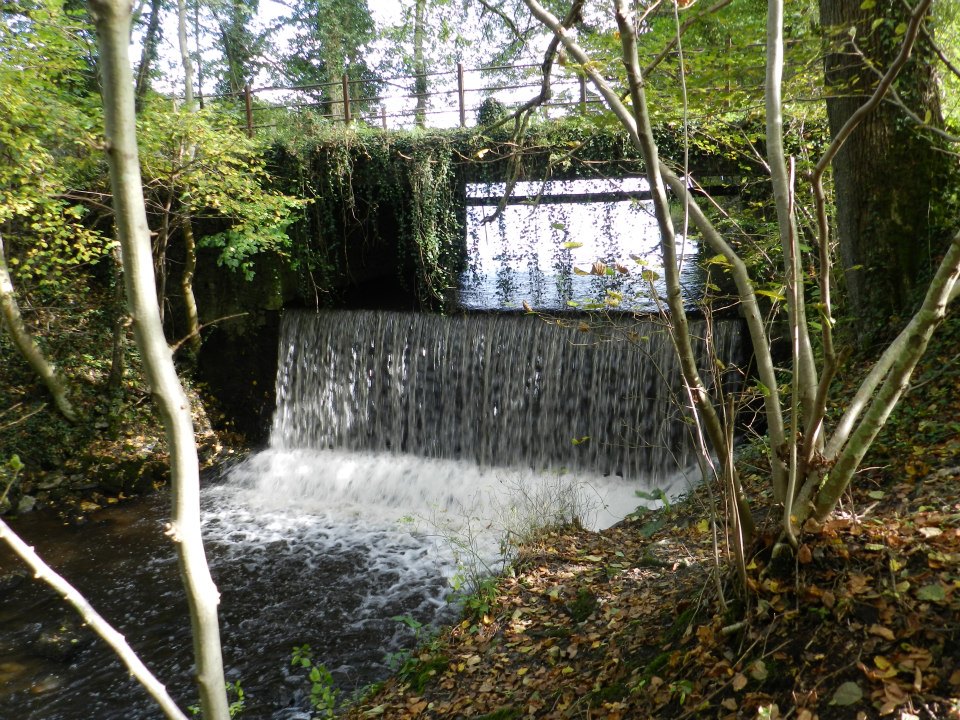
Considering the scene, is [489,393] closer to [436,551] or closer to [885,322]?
[436,551]

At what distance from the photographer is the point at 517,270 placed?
1391cm

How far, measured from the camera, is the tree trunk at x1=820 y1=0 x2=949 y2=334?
5289 millimetres

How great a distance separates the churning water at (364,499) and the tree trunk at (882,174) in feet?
6.39

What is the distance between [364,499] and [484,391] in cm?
204

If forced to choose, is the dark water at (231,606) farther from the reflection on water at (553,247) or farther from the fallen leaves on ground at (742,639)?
the reflection on water at (553,247)

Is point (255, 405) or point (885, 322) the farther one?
point (255, 405)

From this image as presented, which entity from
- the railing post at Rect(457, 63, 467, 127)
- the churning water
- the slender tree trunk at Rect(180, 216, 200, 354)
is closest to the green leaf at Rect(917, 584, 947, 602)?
the churning water

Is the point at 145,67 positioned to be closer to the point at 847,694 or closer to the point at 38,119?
the point at 38,119

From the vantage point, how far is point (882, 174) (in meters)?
5.61

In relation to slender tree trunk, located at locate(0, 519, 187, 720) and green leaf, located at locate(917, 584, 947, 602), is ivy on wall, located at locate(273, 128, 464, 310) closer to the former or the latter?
green leaf, located at locate(917, 584, 947, 602)

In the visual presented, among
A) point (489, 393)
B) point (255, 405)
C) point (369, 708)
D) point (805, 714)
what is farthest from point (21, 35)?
point (805, 714)

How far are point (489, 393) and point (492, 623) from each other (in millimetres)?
4913

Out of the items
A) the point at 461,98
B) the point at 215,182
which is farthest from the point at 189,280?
the point at 461,98

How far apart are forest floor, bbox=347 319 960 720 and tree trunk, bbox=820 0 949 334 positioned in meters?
0.83
